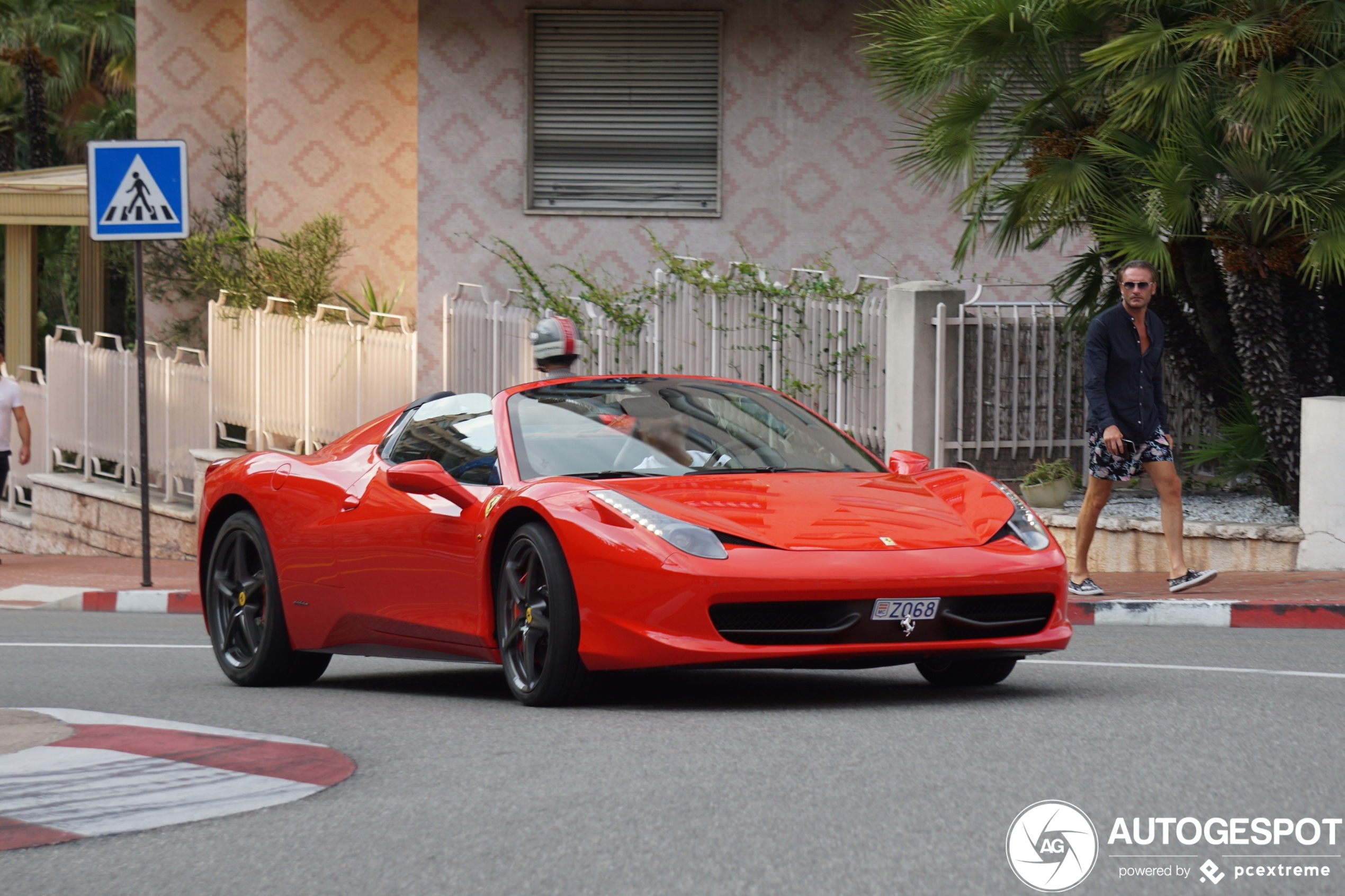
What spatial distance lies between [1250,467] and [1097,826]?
1004 cm

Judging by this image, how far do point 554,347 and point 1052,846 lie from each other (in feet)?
17.2

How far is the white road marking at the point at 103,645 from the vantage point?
10469 mm

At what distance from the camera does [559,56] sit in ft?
64.3

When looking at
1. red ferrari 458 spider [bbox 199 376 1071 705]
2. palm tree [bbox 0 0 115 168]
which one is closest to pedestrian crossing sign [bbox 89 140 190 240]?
red ferrari 458 spider [bbox 199 376 1071 705]

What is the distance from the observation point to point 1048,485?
13.7 meters

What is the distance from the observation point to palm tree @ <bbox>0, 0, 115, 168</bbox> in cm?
3609

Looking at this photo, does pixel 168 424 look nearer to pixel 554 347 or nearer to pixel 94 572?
pixel 94 572

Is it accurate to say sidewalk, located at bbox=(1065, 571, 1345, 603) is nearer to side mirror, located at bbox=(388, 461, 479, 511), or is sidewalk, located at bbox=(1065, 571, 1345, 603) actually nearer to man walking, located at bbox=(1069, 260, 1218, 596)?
man walking, located at bbox=(1069, 260, 1218, 596)

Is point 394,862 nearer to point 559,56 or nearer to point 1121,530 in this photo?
point 1121,530

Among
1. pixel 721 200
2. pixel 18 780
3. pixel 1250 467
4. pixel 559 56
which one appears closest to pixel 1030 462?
pixel 1250 467

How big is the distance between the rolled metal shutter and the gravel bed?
6.75m

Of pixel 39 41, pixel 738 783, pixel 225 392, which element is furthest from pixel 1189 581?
pixel 39 41

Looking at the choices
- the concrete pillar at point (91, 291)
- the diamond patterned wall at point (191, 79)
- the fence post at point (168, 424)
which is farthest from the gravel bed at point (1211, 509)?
the concrete pillar at point (91, 291)

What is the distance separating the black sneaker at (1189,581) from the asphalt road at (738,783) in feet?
9.97
